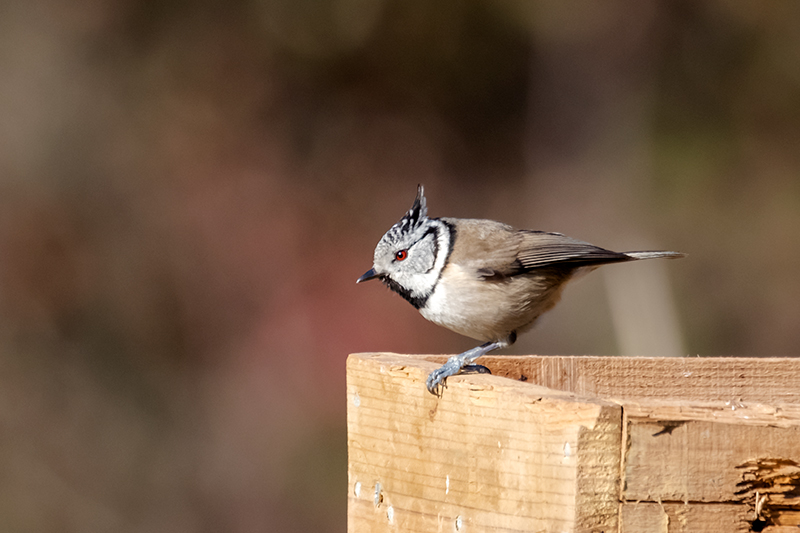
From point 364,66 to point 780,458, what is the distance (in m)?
6.10

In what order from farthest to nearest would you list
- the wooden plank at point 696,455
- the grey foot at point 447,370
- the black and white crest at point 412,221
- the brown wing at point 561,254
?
the black and white crest at point 412,221
the brown wing at point 561,254
the grey foot at point 447,370
the wooden plank at point 696,455

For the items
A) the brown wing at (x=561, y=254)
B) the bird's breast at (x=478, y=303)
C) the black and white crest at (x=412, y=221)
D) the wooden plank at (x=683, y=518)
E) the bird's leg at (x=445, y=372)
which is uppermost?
the black and white crest at (x=412, y=221)

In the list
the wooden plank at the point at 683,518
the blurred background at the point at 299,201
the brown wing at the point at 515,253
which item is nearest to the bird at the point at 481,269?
the brown wing at the point at 515,253

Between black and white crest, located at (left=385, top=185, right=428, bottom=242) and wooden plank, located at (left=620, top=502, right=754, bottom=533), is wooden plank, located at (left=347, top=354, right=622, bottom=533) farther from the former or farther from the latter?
black and white crest, located at (left=385, top=185, right=428, bottom=242)

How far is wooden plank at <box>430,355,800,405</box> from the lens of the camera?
8.21 ft

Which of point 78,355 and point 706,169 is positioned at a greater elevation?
point 706,169

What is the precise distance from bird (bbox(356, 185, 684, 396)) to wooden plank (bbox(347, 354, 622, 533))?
803 mm

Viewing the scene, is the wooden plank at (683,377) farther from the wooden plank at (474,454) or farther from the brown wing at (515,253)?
the brown wing at (515,253)

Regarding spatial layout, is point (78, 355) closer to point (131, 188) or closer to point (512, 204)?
point (131, 188)

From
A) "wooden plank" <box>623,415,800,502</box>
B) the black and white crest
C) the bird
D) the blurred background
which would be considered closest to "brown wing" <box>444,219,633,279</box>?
the bird

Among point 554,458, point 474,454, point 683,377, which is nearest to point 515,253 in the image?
point 683,377

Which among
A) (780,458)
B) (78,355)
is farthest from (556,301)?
(78,355)

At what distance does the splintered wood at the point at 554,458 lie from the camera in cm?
147

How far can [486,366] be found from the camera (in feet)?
8.57
